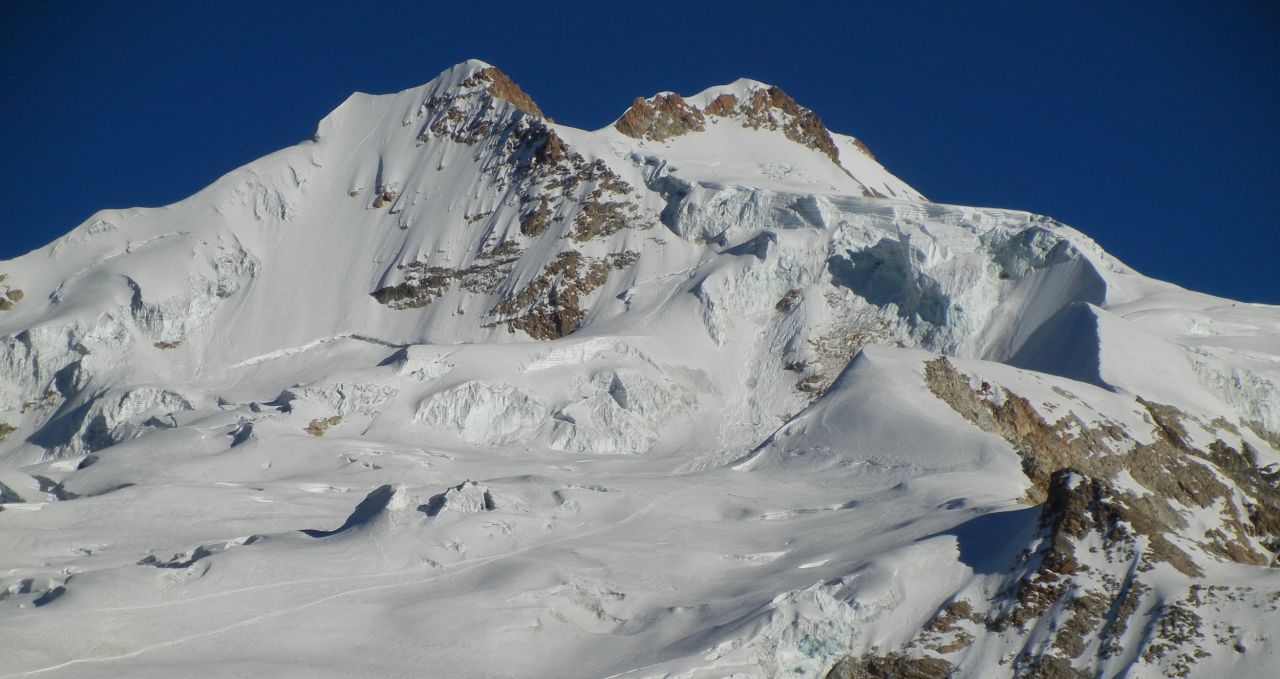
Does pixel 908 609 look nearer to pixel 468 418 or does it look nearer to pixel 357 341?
pixel 468 418

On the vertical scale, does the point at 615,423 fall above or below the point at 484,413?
above

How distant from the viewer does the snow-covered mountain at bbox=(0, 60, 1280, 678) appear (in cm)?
3956

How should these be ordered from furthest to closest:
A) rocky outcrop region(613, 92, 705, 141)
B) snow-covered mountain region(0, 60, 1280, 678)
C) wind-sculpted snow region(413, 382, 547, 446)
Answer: rocky outcrop region(613, 92, 705, 141)
wind-sculpted snow region(413, 382, 547, 446)
snow-covered mountain region(0, 60, 1280, 678)

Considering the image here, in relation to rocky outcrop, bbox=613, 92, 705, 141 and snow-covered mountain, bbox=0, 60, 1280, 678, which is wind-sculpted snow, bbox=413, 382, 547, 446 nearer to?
snow-covered mountain, bbox=0, 60, 1280, 678

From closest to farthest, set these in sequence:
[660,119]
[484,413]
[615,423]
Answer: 1. [484,413]
2. [615,423]
3. [660,119]

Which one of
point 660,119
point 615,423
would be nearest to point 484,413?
point 615,423

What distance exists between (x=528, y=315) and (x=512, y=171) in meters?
15.8

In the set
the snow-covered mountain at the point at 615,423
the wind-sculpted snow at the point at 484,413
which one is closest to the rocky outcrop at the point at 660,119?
the snow-covered mountain at the point at 615,423

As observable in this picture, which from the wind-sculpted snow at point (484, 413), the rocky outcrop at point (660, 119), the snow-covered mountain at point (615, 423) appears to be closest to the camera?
the snow-covered mountain at point (615, 423)

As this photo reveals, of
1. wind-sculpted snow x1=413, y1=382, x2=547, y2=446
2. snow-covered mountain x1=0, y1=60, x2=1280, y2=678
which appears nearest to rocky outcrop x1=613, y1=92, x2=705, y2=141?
snow-covered mountain x1=0, y1=60, x2=1280, y2=678

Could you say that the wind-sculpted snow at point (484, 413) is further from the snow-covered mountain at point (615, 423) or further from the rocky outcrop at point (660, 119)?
the rocky outcrop at point (660, 119)

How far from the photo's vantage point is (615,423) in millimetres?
71188

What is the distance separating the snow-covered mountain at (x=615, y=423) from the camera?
39.6 meters

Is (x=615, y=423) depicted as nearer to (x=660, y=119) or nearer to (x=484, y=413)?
(x=484, y=413)
